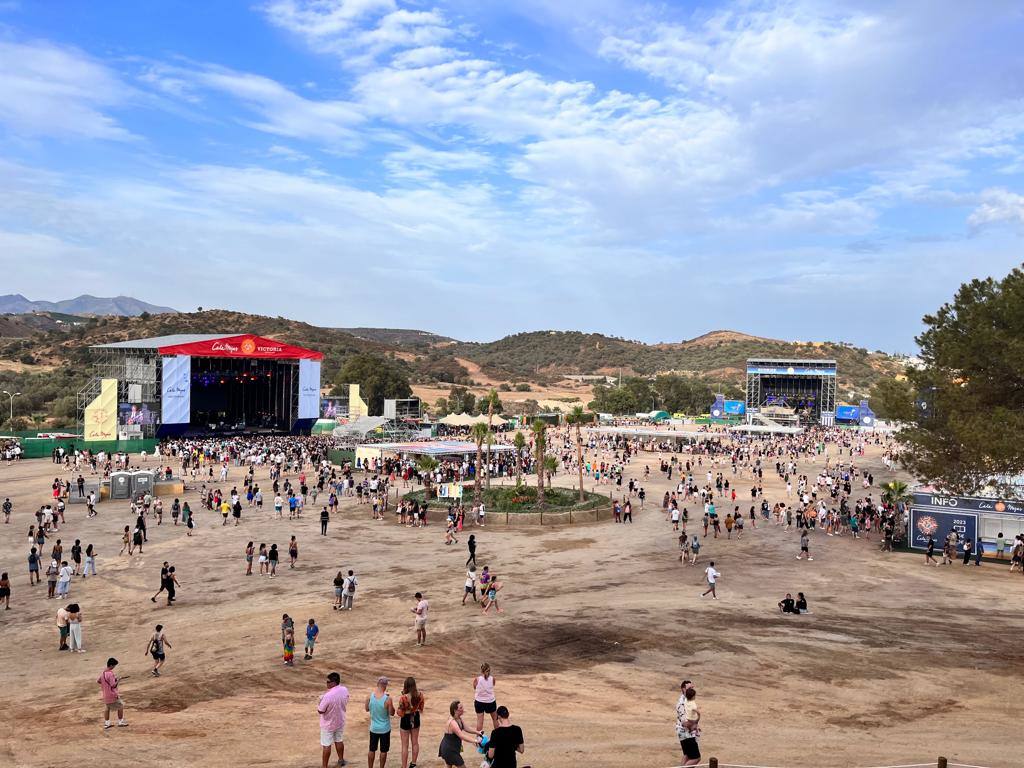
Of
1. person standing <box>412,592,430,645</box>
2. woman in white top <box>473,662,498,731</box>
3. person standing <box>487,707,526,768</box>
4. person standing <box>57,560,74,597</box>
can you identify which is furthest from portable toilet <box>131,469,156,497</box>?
person standing <box>487,707,526,768</box>

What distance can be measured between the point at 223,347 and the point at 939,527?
52.0m

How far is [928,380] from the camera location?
74.6 feet

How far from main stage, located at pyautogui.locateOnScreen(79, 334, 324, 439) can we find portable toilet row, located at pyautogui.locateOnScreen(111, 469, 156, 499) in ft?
76.5

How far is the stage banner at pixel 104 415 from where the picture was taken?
54.7 meters

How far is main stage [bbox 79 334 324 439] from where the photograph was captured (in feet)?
187

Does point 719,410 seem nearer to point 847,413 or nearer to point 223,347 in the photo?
point 847,413

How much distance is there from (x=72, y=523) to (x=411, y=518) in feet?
41.8

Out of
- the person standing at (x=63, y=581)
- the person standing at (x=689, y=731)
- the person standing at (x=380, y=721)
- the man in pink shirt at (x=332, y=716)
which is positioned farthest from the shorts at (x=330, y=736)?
the person standing at (x=63, y=581)

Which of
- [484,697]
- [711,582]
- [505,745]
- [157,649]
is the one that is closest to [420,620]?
[157,649]

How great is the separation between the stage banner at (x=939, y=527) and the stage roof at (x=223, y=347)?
163ft

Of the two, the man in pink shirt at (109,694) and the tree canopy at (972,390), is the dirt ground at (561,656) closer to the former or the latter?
the man in pink shirt at (109,694)

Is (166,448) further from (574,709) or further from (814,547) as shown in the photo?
(574,709)

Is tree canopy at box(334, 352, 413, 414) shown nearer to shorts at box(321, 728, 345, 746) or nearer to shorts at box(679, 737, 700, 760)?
shorts at box(321, 728, 345, 746)

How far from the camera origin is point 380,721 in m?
8.48
